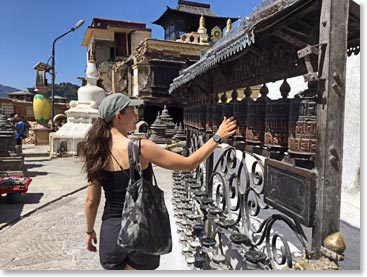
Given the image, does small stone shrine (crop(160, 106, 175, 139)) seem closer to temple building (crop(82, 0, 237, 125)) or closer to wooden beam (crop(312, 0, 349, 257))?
temple building (crop(82, 0, 237, 125))

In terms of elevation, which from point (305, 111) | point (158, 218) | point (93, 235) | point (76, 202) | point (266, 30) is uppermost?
→ point (266, 30)

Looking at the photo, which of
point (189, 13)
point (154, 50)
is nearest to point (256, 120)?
point (154, 50)

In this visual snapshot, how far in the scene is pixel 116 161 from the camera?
1.77m

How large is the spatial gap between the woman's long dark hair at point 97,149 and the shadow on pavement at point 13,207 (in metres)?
3.64

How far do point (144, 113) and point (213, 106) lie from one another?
1530cm

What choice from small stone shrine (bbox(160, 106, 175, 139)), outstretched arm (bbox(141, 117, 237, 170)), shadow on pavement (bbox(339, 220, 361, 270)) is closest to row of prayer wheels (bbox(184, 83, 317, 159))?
outstretched arm (bbox(141, 117, 237, 170))

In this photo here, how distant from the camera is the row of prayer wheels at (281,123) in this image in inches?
61.8

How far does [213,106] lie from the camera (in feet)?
11.5

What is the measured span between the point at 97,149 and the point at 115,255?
0.65 metres

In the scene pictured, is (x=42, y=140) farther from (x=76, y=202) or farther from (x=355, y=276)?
(x=355, y=276)

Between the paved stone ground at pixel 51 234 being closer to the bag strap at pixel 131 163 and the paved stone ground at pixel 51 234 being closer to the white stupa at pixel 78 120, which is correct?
the bag strap at pixel 131 163

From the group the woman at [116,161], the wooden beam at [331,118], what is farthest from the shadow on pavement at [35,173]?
the wooden beam at [331,118]

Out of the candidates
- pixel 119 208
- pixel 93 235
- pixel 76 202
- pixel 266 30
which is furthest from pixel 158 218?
pixel 76 202

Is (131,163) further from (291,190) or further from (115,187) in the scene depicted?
(291,190)
